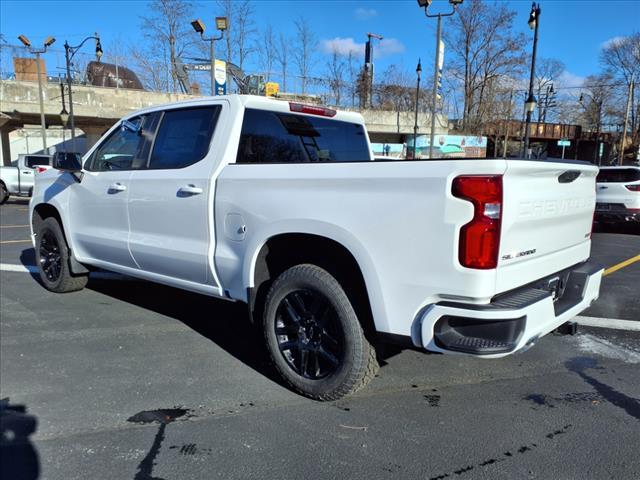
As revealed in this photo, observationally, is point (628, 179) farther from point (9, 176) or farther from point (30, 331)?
point (9, 176)

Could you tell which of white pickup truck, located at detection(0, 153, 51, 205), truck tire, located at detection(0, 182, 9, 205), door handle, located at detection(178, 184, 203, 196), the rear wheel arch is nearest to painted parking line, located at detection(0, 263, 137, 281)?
door handle, located at detection(178, 184, 203, 196)

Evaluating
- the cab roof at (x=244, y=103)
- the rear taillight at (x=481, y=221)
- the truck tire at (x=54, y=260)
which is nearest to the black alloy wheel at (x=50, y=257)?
the truck tire at (x=54, y=260)

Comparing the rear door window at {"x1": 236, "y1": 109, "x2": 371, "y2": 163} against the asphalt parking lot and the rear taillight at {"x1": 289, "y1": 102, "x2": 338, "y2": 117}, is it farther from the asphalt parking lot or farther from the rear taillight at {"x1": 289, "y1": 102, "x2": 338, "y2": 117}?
the asphalt parking lot

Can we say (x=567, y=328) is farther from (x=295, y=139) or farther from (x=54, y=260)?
(x=54, y=260)

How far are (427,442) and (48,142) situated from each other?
151 ft

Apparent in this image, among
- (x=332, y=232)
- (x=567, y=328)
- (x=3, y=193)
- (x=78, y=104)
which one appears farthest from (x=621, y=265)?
(x=78, y=104)

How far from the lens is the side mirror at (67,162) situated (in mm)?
4754

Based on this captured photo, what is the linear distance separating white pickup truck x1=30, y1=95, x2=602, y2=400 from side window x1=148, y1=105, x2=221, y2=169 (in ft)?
0.04

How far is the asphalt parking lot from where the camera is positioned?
2.55 m

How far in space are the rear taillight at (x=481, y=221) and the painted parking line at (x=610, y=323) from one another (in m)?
3.03

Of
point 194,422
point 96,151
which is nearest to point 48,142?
point 96,151

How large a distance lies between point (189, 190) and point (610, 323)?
4205 mm

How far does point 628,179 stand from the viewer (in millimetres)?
12039

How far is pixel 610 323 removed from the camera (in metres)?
4.89
